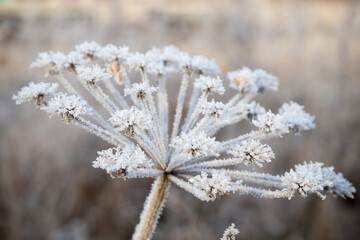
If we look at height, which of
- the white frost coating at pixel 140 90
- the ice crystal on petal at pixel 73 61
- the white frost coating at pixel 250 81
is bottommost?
the white frost coating at pixel 140 90

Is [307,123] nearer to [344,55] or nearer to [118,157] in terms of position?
[118,157]

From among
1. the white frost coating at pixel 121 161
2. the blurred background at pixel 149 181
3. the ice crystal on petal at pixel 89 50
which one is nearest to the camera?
the white frost coating at pixel 121 161

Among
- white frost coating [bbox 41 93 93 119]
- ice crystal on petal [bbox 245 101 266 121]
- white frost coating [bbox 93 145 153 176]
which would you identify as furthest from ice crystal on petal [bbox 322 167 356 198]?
white frost coating [bbox 41 93 93 119]

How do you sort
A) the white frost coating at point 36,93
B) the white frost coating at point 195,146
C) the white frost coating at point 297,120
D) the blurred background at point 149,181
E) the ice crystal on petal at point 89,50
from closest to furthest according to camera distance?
1. the white frost coating at point 195,146
2. the white frost coating at point 36,93
3. the white frost coating at point 297,120
4. the ice crystal on petal at point 89,50
5. the blurred background at point 149,181

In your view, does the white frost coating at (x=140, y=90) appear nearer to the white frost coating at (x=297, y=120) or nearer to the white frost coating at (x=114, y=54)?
the white frost coating at (x=114, y=54)

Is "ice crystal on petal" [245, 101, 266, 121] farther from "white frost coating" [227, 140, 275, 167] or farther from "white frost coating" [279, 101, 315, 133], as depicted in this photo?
"white frost coating" [227, 140, 275, 167]

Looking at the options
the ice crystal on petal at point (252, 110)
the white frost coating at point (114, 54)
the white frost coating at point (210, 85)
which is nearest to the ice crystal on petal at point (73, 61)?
the white frost coating at point (114, 54)

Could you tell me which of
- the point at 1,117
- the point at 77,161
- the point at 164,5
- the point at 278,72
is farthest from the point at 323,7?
the point at 1,117
